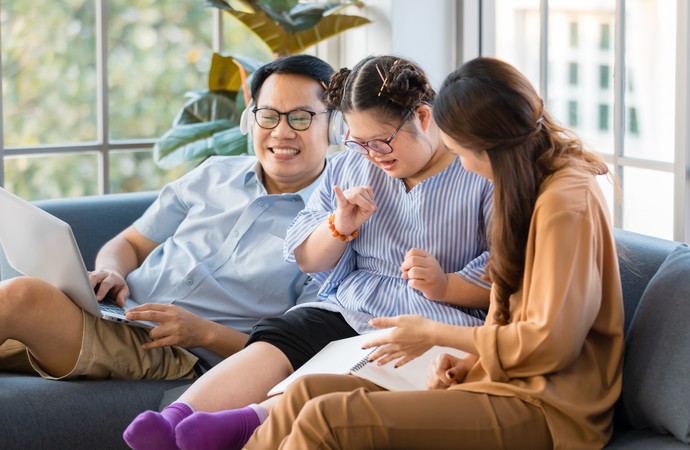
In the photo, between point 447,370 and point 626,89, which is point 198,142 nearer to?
point 626,89

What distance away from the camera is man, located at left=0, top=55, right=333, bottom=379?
239cm

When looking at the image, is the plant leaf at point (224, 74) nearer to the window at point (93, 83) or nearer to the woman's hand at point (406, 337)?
the window at point (93, 83)

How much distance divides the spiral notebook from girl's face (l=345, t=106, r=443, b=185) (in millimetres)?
389

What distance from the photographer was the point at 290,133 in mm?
2662

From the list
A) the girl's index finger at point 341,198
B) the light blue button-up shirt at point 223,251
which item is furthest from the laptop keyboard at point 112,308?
the girl's index finger at point 341,198

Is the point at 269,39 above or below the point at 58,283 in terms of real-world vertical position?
above

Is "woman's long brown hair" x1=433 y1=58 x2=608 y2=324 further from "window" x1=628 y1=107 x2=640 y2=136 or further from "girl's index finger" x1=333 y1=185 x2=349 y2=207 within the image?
"window" x1=628 y1=107 x2=640 y2=136

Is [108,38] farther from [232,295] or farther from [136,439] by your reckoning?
[136,439]

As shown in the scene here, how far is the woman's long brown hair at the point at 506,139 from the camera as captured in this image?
1794mm

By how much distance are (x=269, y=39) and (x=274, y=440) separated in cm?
217

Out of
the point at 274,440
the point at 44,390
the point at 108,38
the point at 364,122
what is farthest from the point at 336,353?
the point at 108,38

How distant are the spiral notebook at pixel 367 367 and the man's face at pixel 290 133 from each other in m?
0.68

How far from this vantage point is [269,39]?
3.66 m

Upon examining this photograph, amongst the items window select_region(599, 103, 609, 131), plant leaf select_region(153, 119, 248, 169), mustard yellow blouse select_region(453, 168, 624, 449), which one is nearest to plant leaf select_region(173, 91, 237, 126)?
plant leaf select_region(153, 119, 248, 169)
